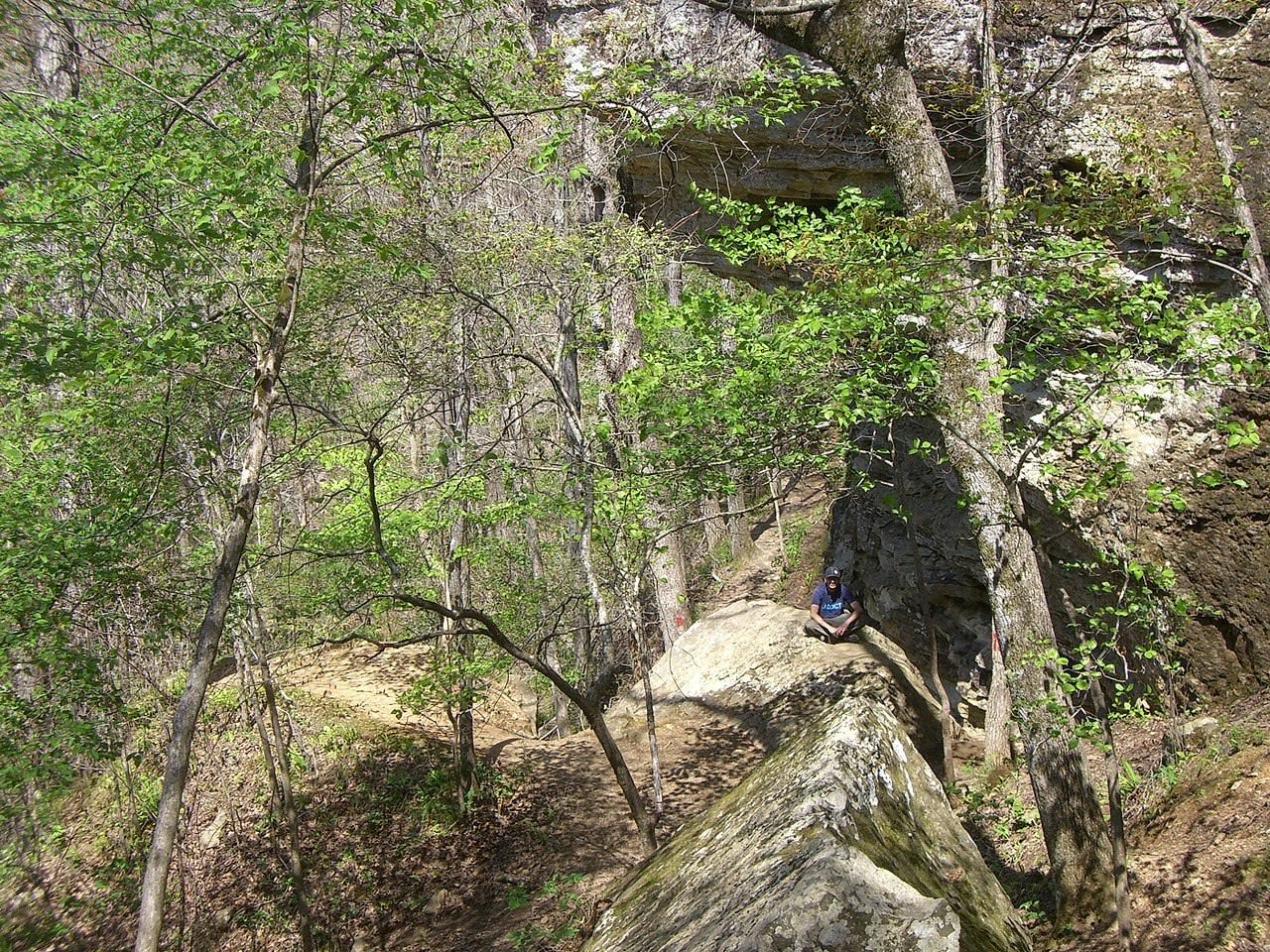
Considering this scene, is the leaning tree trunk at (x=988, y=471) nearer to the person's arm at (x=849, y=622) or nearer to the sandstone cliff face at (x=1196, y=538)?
the sandstone cliff face at (x=1196, y=538)

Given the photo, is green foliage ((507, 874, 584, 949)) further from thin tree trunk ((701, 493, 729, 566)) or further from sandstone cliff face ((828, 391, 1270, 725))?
thin tree trunk ((701, 493, 729, 566))

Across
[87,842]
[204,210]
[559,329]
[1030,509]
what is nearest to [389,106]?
[204,210]

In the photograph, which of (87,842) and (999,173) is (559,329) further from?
Answer: (87,842)

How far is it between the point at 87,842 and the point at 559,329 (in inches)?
261

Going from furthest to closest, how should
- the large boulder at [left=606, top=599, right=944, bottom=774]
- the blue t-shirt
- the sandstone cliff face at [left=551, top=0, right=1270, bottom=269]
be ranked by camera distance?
the blue t-shirt < the large boulder at [left=606, top=599, right=944, bottom=774] < the sandstone cliff face at [left=551, top=0, right=1270, bottom=269]

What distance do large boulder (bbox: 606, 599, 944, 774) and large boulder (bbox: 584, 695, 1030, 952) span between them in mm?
5532

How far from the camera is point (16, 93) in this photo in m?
4.73

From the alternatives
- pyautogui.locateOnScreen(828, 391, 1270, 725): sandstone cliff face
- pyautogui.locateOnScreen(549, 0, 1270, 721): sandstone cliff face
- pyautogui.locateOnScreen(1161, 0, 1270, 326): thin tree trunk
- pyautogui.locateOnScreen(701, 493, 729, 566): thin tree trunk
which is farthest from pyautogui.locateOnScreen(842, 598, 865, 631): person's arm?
pyautogui.locateOnScreen(701, 493, 729, 566): thin tree trunk

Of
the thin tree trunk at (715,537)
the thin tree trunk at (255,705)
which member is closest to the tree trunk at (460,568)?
the thin tree trunk at (255,705)

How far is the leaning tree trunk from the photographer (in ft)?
17.5

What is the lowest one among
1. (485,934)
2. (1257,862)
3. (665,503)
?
(1257,862)

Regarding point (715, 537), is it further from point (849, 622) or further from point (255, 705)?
point (255, 705)

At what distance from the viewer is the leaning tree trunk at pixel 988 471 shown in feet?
17.5

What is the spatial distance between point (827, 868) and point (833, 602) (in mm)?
8082
